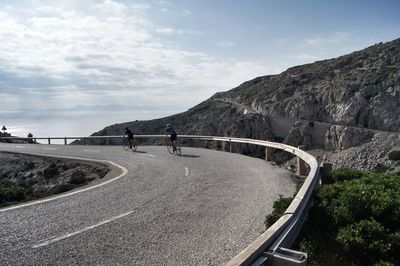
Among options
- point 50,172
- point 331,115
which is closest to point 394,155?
point 331,115

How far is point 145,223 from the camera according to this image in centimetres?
786

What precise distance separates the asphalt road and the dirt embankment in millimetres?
4421

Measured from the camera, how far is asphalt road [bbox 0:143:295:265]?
19.9ft

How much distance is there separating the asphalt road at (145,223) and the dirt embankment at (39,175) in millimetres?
4421

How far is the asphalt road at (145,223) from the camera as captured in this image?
605 cm

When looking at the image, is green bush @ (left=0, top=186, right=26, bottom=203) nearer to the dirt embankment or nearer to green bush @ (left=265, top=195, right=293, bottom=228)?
the dirt embankment

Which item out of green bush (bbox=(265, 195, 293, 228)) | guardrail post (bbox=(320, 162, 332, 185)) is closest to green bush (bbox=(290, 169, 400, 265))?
green bush (bbox=(265, 195, 293, 228))

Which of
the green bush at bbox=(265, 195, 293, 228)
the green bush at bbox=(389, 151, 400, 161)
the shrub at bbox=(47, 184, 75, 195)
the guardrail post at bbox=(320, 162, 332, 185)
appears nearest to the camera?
the green bush at bbox=(265, 195, 293, 228)

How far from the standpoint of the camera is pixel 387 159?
1221 inches

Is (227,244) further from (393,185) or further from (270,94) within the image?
(270,94)

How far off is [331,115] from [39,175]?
135 feet

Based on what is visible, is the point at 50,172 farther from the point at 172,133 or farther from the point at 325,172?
the point at 325,172

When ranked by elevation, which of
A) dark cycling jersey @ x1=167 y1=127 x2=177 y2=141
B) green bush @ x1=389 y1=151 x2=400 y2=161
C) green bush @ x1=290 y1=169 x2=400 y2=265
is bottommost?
green bush @ x1=389 y1=151 x2=400 y2=161

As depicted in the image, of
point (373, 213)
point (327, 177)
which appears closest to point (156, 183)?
point (327, 177)
